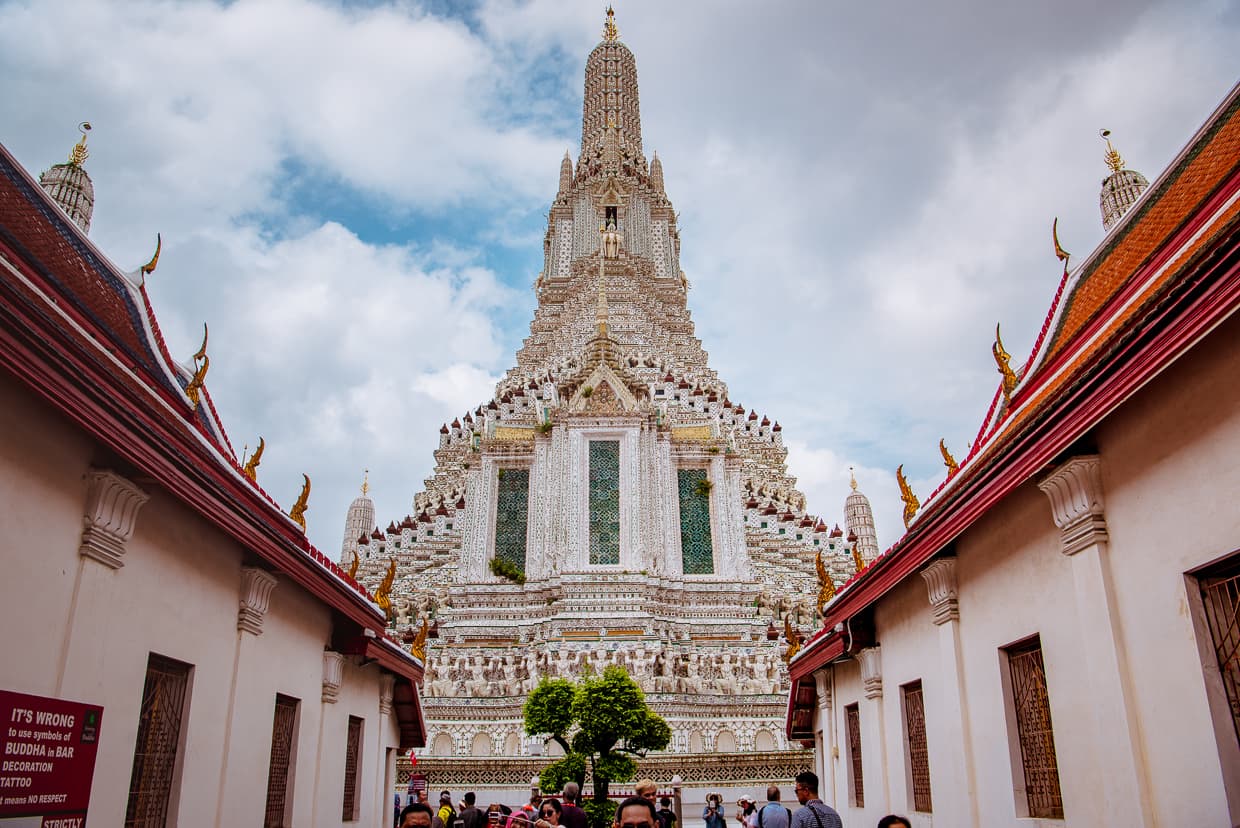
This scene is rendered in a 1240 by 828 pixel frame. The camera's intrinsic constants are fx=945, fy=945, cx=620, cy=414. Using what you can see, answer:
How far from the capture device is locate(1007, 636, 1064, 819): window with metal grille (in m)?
6.76

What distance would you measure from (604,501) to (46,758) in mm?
25234

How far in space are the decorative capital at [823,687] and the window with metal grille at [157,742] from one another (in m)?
8.64

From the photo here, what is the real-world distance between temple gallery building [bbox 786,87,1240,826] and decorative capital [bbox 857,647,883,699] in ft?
0.18

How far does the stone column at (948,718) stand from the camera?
7.88 meters

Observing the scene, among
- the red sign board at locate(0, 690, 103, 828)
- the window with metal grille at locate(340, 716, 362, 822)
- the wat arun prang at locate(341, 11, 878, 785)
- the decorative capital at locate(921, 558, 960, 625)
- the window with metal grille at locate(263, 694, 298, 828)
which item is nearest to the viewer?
the red sign board at locate(0, 690, 103, 828)

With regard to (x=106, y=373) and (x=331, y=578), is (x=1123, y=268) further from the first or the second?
Result: (x=106, y=373)

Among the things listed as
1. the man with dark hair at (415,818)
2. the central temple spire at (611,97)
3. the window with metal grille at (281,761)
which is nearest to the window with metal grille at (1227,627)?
the man with dark hair at (415,818)

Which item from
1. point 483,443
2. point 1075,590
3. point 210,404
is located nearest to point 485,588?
point 483,443

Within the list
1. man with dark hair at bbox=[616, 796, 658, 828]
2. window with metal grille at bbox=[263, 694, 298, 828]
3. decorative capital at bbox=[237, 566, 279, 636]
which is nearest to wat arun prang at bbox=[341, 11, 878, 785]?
window with metal grille at bbox=[263, 694, 298, 828]

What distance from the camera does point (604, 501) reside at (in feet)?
98.8

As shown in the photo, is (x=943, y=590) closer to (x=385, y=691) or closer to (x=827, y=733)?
(x=827, y=733)

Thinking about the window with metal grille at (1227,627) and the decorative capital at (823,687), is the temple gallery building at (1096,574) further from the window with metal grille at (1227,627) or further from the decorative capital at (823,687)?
the decorative capital at (823,687)

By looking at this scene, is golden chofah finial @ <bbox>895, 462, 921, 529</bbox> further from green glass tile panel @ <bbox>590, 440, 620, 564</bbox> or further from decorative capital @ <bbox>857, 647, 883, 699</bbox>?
green glass tile panel @ <bbox>590, 440, 620, 564</bbox>

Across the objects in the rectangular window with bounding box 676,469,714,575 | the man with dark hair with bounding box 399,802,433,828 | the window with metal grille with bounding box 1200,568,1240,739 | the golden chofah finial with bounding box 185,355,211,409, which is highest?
the rectangular window with bounding box 676,469,714,575
